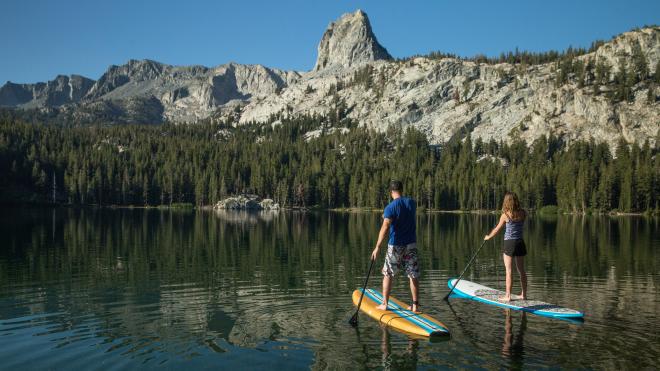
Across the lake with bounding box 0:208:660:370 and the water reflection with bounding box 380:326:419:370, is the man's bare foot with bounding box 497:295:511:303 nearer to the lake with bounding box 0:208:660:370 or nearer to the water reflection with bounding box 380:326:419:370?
the lake with bounding box 0:208:660:370

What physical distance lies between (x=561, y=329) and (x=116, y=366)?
41.0 feet

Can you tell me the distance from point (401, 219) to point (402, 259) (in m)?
1.35

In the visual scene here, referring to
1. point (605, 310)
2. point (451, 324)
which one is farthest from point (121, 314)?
point (605, 310)

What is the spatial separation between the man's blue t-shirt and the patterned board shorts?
0.64 feet

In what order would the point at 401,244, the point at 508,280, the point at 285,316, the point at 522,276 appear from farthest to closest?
the point at 522,276, the point at 508,280, the point at 285,316, the point at 401,244

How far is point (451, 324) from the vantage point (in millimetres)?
15812

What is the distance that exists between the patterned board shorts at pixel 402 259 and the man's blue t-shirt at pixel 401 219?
0.64 ft

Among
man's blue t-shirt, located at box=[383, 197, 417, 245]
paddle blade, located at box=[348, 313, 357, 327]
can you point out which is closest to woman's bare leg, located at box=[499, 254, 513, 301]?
man's blue t-shirt, located at box=[383, 197, 417, 245]

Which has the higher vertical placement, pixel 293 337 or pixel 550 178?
pixel 550 178

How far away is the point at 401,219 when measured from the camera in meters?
16.2

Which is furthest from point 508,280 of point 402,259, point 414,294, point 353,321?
point 353,321

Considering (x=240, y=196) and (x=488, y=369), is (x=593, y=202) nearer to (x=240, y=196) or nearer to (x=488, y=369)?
(x=240, y=196)

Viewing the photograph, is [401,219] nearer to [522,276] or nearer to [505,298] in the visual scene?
[505,298]

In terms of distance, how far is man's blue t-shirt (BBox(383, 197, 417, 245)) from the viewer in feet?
52.5
